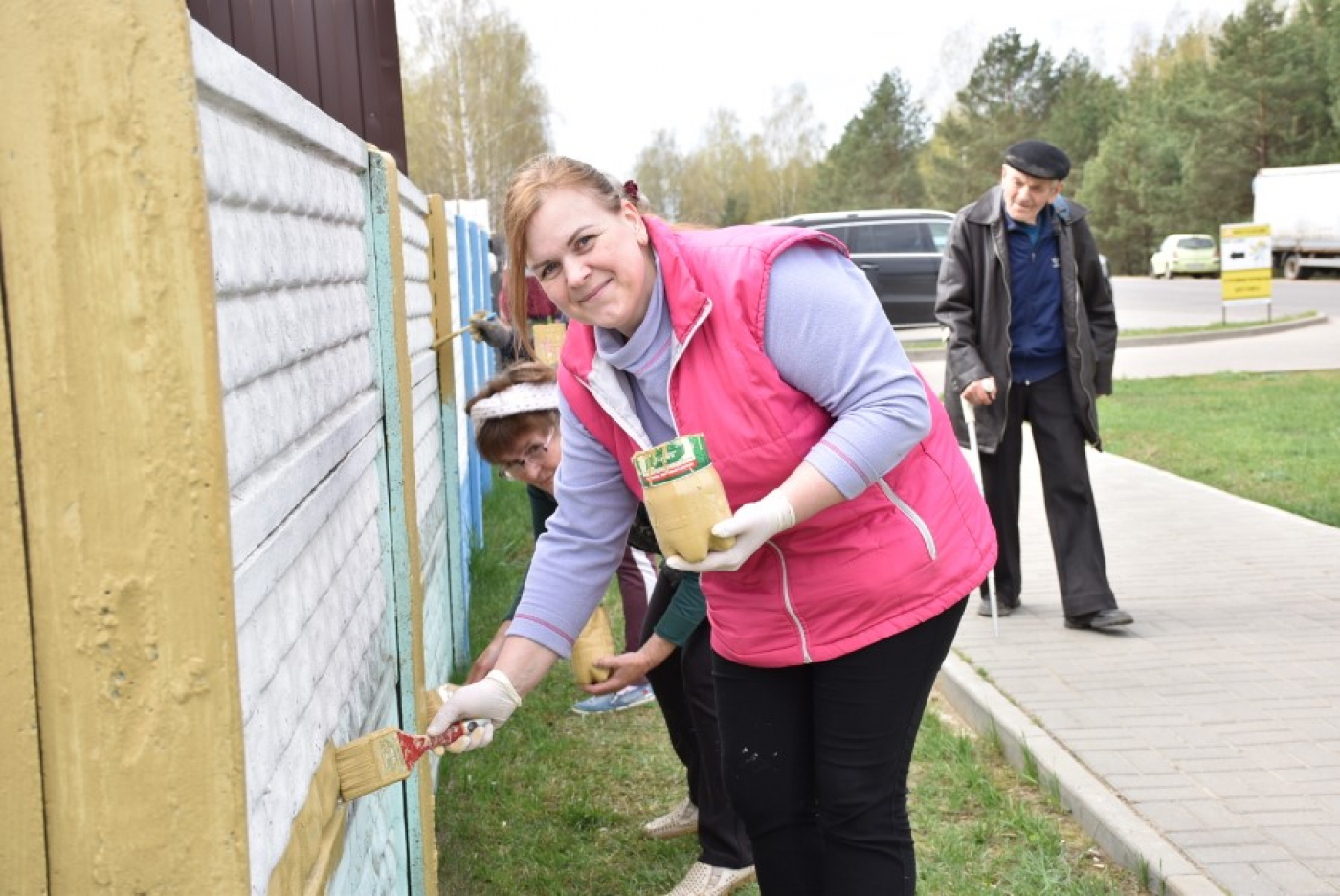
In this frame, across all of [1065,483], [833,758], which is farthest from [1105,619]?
[833,758]

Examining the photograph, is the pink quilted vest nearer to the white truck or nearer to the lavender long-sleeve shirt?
the lavender long-sleeve shirt

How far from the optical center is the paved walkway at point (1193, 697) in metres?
3.84

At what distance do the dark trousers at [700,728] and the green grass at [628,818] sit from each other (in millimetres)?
155

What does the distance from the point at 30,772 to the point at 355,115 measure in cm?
375

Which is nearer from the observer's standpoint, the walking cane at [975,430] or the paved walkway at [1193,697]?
the paved walkway at [1193,697]

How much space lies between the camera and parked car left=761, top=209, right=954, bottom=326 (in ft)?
77.5

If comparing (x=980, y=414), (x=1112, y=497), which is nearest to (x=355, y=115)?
(x=980, y=414)

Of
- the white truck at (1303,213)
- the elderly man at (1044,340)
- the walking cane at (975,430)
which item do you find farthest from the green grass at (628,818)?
the white truck at (1303,213)

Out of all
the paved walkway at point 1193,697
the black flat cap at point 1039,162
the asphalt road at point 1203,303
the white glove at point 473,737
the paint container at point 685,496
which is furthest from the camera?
the asphalt road at point 1203,303

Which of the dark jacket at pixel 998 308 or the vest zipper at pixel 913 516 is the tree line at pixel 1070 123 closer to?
the dark jacket at pixel 998 308

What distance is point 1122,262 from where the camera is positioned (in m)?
62.6

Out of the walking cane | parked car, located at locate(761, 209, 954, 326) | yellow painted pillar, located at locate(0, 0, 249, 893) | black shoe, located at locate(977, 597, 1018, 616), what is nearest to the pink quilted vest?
yellow painted pillar, located at locate(0, 0, 249, 893)

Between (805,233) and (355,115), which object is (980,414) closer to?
(355,115)

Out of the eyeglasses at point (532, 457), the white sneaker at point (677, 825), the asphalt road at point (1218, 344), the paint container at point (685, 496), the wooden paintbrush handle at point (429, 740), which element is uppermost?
the paint container at point (685, 496)
